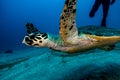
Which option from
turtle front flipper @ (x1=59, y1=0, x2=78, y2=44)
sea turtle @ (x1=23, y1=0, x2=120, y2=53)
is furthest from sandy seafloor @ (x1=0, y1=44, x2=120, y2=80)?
turtle front flipper @ (x1=59, y1=0, x2=78, y2=44)

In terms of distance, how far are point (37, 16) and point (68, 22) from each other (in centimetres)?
6691

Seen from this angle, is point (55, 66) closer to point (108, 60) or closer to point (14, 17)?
point (108, 60)

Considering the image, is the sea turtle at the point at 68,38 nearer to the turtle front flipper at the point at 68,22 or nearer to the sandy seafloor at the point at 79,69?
the turtle front flipper at the point at 68,22

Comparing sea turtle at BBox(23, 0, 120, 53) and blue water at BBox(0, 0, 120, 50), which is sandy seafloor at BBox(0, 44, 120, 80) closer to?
sea turtle at BBox(23, 0, 120, 53)

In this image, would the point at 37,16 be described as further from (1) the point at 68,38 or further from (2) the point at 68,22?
(2) the point at 68,22

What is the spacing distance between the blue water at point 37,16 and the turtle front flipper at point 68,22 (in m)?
32.0

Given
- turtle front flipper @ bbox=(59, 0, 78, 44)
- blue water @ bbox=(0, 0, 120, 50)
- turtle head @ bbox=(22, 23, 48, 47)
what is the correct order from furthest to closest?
blue water @ bbox=(0, 0, 120, 50) → turtle head @ bbox=(22, 23, 48, 47) → turtle front flipper @ bbox=(59, 0, 78, 44)

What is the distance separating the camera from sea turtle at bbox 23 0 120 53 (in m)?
2.82

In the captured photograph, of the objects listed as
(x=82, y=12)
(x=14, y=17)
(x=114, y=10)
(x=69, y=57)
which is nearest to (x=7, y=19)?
(x=14, y=17)

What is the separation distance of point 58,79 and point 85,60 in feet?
3.40

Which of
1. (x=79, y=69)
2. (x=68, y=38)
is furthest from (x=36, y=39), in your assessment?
(x=79, y=69)

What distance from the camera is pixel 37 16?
6881 cm

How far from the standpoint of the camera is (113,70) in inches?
146

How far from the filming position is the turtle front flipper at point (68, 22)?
108 inches
